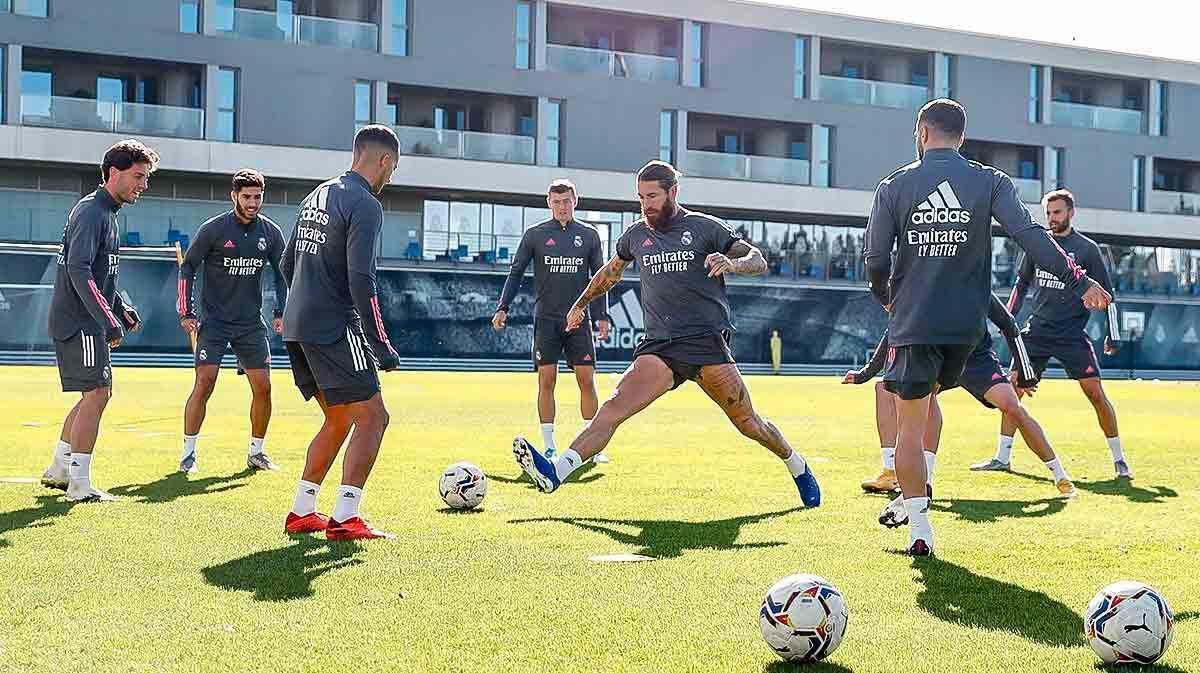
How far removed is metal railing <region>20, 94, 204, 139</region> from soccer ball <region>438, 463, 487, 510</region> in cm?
3354

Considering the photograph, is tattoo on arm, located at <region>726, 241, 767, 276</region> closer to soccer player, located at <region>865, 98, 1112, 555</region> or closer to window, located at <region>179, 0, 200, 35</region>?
soccer player, located at <region>865, 98, 1112, 555</region>

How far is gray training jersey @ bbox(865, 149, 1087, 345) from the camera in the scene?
6.38m

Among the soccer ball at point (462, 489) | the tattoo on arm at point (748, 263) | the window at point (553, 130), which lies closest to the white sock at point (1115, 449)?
the tattoo on arm at point (748, 263)

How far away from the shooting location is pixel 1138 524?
25.0 feet

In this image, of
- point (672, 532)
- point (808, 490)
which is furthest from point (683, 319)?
point (672, 532)

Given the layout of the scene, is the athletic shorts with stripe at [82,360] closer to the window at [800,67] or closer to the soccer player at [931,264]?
the soccer player at [931,264]

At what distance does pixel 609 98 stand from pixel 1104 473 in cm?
3538

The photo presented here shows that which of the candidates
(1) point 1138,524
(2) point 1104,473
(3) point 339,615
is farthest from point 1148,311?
(3) point 339,615

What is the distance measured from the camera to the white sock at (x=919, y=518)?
252 inches

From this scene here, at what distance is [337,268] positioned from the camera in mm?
6816

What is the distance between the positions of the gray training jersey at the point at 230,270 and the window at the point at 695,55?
37.0m

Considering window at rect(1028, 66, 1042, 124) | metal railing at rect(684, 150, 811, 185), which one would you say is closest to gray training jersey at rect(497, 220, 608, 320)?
metal railing at rect(684, 150, 811, 185)

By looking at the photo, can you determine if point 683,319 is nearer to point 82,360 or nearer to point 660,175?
point 660,175

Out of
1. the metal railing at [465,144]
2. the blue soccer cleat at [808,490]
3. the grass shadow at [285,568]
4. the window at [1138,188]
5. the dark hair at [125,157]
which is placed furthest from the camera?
the window at [1138,188]
